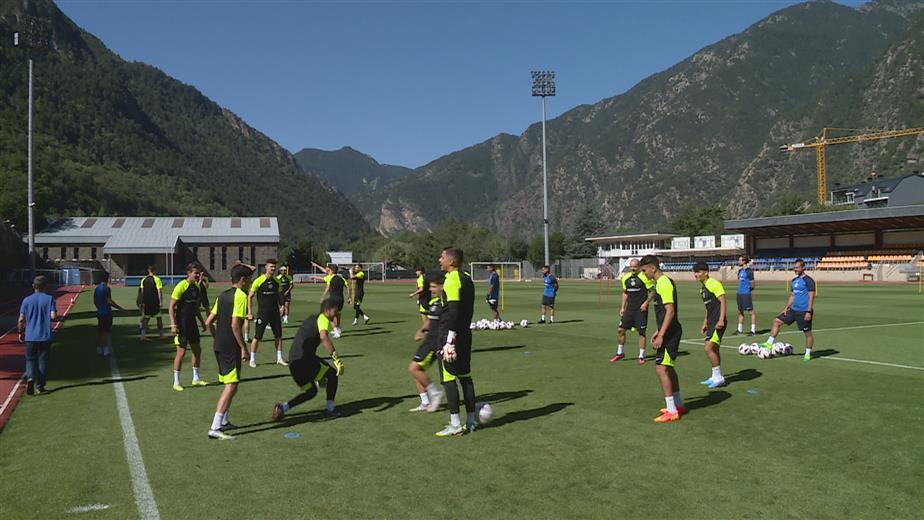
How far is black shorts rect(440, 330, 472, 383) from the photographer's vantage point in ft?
25.7

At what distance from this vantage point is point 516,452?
Answer: 23.8ft

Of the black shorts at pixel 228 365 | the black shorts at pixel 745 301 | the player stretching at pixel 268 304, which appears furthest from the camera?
the black shorts at pixel 745 301

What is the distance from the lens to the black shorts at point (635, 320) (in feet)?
Answer: 45.4

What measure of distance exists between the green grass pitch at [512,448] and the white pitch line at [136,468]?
71mm

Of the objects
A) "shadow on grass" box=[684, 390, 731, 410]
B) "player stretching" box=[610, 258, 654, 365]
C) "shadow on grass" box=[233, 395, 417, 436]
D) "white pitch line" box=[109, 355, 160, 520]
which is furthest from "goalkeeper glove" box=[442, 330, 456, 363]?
"player stretching" box=[610, 258, 654, 365]

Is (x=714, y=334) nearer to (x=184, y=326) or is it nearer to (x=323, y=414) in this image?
(x=323, y=414)

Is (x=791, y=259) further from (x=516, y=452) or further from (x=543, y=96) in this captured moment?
(x=516, y=452)

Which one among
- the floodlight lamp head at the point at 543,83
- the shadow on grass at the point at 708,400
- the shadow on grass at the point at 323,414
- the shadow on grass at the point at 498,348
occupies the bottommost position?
the shadow on grass at the point at 708,400

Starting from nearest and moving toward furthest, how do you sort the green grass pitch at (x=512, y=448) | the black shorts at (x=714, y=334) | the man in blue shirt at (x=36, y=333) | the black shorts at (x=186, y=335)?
1. the green grass pitch at (x=512, y=448)
2. the man in blue shirt at (x=36, y=333)
3. the black shorts at (x=714, y=334)
4. the black shorts at (x=186, y=335)

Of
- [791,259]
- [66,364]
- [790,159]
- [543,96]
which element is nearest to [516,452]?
[66,364]

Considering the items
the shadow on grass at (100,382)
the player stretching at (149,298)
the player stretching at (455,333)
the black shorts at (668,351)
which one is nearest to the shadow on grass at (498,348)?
the shadow on grass at (100,382)

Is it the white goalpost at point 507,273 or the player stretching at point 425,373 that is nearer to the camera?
the player stretching at point 425,373

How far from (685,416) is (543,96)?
66.0 metres

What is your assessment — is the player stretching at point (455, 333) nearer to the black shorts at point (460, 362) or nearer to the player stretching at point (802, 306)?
the black shorts at point (460, 362)
